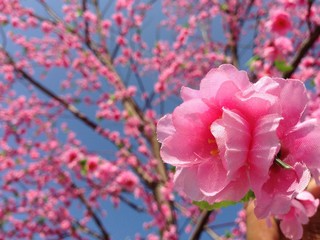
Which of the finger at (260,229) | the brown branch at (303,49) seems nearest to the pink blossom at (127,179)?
the brown branch at (303,49)

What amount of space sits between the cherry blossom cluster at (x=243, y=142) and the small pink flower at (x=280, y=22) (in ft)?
9.52

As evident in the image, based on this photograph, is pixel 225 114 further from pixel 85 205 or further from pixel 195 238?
pixel 85 205

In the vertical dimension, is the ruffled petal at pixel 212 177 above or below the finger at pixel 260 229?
above

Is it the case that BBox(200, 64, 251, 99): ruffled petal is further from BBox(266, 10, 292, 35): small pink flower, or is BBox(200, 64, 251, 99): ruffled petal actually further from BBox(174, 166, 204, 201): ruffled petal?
BBox(266, 10, 292, 35): small pink flower

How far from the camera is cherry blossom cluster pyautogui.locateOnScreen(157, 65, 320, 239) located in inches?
25.8

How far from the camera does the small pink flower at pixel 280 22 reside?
333cm

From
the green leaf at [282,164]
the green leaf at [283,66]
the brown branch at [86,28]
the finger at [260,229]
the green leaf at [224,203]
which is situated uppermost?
the brown branch at [86,28]

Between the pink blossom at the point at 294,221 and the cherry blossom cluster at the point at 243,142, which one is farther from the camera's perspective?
the pink blossom at the point at 294,221

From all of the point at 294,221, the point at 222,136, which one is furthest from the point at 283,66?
the point at 222,136

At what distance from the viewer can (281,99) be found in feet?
2.32

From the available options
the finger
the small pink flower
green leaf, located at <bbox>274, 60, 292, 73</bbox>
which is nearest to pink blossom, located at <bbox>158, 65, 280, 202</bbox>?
the finger

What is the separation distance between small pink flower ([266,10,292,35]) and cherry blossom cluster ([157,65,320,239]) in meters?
2.90

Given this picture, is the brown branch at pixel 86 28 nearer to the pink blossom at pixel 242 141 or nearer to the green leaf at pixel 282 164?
the pink blossom at pixel 242 141

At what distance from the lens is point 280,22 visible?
3385 millimetres
